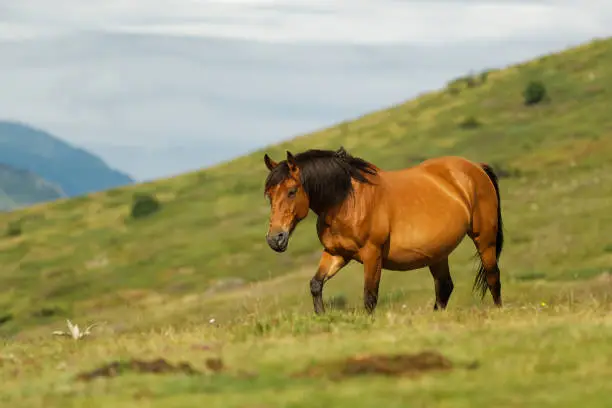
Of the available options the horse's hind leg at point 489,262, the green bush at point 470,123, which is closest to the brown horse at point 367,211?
the horse's hind leg at point 489,262

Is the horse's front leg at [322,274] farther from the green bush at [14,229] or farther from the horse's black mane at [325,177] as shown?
the green bush at [14,229]

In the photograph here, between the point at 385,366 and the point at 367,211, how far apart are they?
5.33 meters

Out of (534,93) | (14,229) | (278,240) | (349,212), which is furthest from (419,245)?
(14,229)

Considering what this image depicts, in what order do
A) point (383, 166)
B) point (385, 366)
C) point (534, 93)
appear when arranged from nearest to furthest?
point (385, 366)
point (383, 166)
point (534, 93)

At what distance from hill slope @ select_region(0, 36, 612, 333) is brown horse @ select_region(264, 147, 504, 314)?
914 inches

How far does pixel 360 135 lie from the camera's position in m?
110

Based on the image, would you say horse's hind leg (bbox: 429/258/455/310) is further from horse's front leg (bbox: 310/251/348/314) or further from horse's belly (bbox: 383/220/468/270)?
horse's front leg (bbox: 310/251/348/314)

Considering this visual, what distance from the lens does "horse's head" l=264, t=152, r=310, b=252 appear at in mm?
14633

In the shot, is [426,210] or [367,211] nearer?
[367,211]

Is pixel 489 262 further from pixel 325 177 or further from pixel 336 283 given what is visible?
pixel 336 283

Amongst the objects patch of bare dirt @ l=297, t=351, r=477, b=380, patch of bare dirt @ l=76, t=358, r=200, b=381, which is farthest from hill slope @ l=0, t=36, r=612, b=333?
patch of bare dirt @ l=76, t=358, r=200, b=381

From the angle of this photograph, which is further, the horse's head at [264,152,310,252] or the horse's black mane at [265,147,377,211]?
the horse's black mane at [265,147,377,211]

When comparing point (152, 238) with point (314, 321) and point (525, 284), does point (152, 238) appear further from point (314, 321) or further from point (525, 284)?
point (314, 321)

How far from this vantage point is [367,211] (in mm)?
15523
